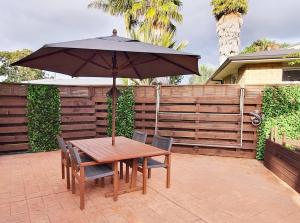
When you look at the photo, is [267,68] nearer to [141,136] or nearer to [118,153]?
[141,136]

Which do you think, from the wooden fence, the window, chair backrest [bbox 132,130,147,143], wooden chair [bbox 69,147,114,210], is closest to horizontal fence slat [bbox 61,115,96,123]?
the wooden fence

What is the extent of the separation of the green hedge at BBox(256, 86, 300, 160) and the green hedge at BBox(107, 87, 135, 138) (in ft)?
11.4

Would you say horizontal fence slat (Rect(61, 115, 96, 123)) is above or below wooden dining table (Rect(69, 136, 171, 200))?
above

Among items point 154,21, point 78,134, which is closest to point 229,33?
point 154,21

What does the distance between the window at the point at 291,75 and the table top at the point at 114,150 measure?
18.9ft

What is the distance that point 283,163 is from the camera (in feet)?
14.1

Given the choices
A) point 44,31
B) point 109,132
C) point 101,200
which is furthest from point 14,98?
point 44,31

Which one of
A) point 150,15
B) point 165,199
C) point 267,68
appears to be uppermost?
point 150,15

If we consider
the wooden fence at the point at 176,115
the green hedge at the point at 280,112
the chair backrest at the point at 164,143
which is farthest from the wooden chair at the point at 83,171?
the green hedge at the point at 280,112

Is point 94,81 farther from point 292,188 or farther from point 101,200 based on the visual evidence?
point 292,188

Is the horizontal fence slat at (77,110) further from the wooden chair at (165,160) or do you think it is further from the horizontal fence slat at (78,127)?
the wooden chair at (165,160)

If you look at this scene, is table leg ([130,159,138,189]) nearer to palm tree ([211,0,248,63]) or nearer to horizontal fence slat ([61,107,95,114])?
horizontal fence slat ([61,107,95,114])

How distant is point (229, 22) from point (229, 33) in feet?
2.18

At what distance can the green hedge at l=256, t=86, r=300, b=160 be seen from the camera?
537cm
